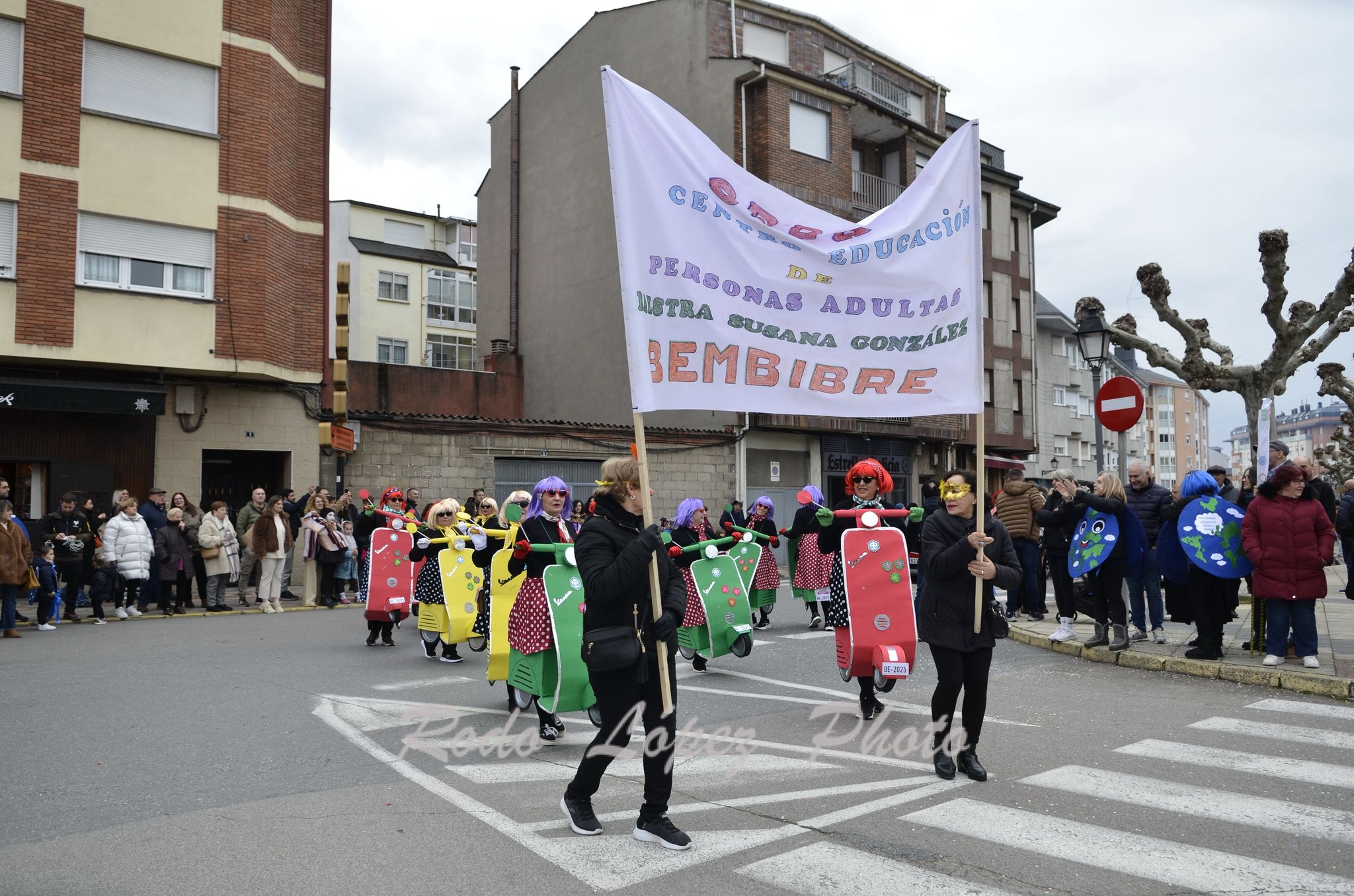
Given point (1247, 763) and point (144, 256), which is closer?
point (1247, 763)

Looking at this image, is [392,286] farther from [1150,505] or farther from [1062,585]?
[1150,505]

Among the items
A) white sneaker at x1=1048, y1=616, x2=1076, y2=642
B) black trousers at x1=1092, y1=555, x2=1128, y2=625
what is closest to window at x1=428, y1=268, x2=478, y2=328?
white sneaker at x1=1048, y1=616, x2=1076, y2=642

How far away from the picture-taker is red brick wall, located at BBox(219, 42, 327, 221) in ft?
65.2

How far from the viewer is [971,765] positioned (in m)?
5.80

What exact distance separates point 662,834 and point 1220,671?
6.75 m

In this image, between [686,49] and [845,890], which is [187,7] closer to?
[686,49]

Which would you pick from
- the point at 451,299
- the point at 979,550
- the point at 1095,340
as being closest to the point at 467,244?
the point at 451,299

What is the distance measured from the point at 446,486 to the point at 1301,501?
1686 cm

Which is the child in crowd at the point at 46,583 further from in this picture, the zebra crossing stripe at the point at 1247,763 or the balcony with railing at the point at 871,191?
the balcony with railing at the point at 871,191

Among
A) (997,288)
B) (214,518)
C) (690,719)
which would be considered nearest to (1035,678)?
(690,719)

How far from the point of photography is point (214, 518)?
16.0m

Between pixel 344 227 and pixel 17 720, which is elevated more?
pixel 344 227

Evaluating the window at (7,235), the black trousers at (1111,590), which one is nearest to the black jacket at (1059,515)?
the black trousers at (1111,590)

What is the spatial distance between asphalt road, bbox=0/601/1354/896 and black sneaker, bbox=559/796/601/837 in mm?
Result: 165
